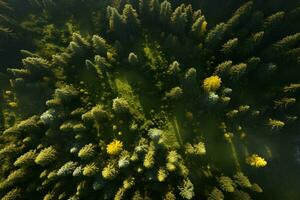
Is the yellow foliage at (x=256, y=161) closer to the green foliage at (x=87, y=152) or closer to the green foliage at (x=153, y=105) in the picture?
the green foliage at (x=153, y=105)

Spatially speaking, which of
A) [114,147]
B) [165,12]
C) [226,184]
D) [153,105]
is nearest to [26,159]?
[114,147]

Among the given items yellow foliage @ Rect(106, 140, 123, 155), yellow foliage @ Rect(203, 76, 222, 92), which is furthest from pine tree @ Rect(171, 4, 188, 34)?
yellow foliage @ Rect(106, 140, 123, 155)

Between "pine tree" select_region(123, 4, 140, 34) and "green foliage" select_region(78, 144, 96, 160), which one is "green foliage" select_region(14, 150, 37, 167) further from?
"pine tree" select_region(123, 4, 140, 34)

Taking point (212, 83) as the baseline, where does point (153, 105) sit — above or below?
above

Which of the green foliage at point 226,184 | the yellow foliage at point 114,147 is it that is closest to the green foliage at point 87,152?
the yellow foliage at point 114,147

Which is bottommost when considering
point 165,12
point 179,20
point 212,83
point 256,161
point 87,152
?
point 256,161

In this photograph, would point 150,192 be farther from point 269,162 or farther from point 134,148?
point 269,162

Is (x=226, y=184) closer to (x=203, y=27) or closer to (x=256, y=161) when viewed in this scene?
(x=256, y=161)
